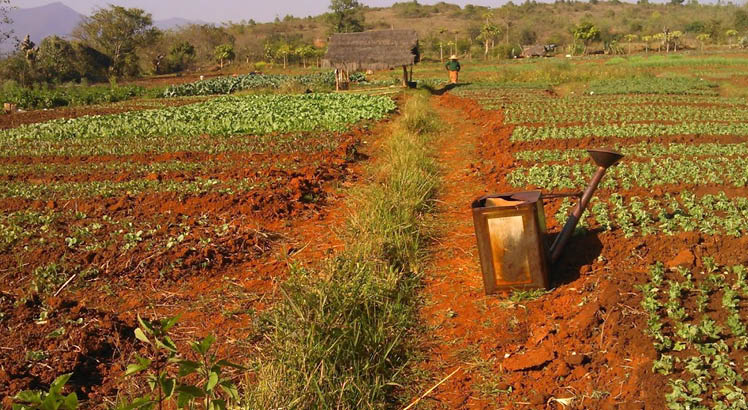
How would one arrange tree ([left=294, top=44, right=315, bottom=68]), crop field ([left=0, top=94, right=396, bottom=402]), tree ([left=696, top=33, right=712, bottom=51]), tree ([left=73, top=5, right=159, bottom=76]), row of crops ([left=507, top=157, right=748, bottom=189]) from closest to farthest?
crop field ([left=0, top=94, right=396, bottom=402]), row of crops ([left=507, top=157, right=748, bottom=189]), tree ([left=73, top=5, right=159, bottom=76]), tree ([left=294, top=44, right=315, bottom=68]), tree ([left=696, top=33, right=712, bottom=51])

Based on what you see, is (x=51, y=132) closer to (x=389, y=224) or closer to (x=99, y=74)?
(x=389, y=224)

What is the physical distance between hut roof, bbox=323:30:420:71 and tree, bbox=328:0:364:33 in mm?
47707

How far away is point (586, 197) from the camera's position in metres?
5.09

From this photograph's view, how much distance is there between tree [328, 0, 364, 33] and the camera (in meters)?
75.3

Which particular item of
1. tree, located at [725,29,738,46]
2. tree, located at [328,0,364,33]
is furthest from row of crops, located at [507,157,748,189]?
tree, located at [328,0,364,33]

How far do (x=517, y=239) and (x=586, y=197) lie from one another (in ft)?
2.61

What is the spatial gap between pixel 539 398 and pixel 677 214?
3.47 metres

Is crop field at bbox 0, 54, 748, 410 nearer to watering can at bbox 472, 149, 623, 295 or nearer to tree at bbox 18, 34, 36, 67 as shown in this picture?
watering can at bbox 472, 149, 623, 295

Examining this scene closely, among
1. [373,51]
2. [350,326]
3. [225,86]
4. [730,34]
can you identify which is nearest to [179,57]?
[225,86]

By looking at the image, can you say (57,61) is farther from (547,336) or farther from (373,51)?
(547,336)

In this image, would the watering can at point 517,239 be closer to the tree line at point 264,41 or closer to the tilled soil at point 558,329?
the tilled soil at point 558,329

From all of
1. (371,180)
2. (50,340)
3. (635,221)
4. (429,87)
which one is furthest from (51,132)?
(429,87)

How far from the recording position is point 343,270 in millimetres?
4836

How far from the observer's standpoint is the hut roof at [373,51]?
91.9 ft
